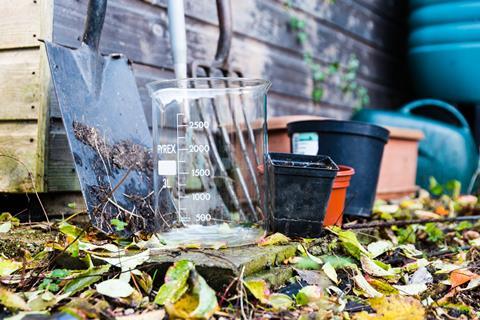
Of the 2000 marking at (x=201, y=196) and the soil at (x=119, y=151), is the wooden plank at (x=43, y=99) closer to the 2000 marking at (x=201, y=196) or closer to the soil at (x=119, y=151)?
the soil at (x=119, y=151)

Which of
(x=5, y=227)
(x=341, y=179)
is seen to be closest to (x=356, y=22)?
(x=341, y=179)

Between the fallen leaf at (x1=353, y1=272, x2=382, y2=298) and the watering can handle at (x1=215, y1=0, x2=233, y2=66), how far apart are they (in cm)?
114

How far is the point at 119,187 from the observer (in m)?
1.46

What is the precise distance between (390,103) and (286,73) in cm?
146

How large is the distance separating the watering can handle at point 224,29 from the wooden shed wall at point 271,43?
132 millimetres

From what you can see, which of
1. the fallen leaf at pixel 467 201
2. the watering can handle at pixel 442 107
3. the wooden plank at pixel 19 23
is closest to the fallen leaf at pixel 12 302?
the wooden plank at pixel 19 23

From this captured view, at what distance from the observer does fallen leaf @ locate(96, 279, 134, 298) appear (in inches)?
39.1

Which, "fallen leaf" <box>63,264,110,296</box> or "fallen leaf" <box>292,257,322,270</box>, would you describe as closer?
"fallen leaf" <box>63,264,110,296</box>

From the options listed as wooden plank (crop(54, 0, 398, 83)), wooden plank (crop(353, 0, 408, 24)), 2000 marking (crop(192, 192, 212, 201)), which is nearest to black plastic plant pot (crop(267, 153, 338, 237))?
2000 marking (crop(192, 192, 212, 201))

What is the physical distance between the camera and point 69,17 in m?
1.65

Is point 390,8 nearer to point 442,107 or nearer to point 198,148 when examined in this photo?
Result: point 442,107

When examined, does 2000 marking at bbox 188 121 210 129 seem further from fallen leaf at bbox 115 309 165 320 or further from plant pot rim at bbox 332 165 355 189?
fallen leaf at bbox 115 309 165 320

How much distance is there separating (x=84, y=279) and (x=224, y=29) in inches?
49.7

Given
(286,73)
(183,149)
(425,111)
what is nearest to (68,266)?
(183,149)
